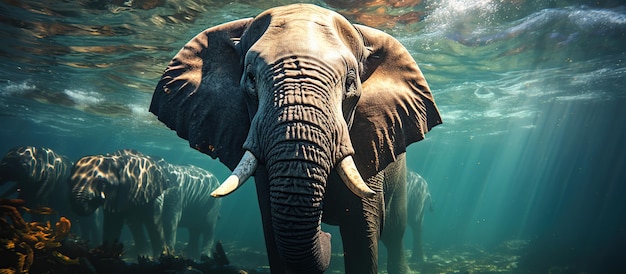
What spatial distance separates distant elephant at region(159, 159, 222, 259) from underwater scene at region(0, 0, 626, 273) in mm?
72

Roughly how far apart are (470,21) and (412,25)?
1.73 meters

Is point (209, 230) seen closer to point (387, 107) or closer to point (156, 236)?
point (156, 236)

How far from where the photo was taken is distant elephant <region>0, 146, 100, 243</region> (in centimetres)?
918

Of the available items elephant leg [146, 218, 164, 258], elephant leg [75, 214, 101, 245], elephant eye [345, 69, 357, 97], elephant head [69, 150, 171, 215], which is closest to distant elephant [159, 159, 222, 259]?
elephant leg [146, 218, 164, 258]

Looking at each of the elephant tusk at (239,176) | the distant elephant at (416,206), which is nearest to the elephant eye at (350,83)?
the elephant tusk at (239,176)

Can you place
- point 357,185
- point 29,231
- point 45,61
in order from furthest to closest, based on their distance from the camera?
1. point 45,61
2. point 29,231
3. point 357,185

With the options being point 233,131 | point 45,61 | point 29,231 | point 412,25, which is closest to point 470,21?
point 412,25

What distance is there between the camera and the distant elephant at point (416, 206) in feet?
48.4

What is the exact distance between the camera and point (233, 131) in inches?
112

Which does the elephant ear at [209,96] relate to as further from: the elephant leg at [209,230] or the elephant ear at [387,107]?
the elephant leg at [209,230]

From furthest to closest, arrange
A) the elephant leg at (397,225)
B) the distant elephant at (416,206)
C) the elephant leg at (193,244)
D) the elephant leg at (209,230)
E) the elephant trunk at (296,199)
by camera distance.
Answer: the distant elephant at (416,206) → the elephant leg at (193,244) → the elephant leg at (209,230) → the elephant leg at (397,225) → the elephant trunk at (296,199)

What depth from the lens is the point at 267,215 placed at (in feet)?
10.9

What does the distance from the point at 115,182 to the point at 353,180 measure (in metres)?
8.57

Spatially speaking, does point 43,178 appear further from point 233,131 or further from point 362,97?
point 362,97
